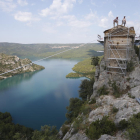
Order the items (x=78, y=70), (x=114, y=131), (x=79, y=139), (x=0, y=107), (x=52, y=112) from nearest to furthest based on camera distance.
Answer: (x=114, y=131) < (x=79, y=139) < (x=52, y=112) < (x=0, y=107) < (x=78, y=70)

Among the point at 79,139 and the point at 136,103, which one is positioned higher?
the point at 136,103

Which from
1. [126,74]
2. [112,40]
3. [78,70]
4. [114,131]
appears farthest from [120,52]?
[78,70]

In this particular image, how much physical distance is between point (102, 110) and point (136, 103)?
2073 millimetres

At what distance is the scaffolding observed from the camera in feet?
30.4

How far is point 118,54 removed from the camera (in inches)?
379

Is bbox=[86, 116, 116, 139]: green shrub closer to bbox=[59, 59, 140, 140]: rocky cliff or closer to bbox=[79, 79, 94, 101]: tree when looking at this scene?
bbox=[59, 59, 140, 140]: rocky cliff

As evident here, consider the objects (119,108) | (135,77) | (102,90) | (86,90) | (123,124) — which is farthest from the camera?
(86,90)

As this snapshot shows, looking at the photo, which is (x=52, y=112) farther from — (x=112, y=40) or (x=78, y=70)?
(x=78, y=70)

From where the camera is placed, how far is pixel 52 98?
30469mm

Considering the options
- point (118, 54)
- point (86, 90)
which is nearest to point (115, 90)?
point (118, 54)

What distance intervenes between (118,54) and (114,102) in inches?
163

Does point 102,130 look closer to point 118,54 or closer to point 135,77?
point 135,77

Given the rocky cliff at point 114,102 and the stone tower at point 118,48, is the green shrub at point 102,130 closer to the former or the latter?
the rocky cliff at point 114,102

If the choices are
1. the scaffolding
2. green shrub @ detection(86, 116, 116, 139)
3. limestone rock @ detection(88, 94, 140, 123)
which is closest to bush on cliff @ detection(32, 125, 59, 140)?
limestone rock @ detection(88, 94, 140, 123)
